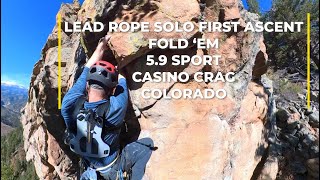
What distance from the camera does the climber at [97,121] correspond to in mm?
3874

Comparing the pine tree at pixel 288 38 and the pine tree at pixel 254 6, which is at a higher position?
the pine tree at pixel 254 6

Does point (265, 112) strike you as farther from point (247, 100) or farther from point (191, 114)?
point (191, 114)

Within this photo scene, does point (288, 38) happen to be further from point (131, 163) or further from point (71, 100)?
point (71, 100)

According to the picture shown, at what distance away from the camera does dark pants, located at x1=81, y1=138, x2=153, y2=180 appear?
13.0 ft

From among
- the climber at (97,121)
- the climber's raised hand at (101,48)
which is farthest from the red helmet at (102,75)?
the climber's raised hand at (101,48)

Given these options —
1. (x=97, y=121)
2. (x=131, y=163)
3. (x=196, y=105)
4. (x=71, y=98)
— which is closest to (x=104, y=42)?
(x=71, y=98)

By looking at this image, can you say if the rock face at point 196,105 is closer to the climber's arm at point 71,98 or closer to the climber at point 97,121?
the climber at point 97,121

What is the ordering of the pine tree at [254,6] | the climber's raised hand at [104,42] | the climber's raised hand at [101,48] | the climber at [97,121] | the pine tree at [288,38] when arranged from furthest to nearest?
the pine tree at [254,6], the pine tree at [288,38], the climber's raised hand at [104,42], the climber's raised hand at [101,48], the climber at [97,121]

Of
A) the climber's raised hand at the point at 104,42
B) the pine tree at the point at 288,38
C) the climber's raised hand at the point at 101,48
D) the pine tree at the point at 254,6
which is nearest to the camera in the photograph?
the climber's raised hand at the point at 101,48

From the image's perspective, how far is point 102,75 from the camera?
3.94 m

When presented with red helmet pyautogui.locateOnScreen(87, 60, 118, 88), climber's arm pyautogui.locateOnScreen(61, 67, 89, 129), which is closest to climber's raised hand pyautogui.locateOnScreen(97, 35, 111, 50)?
red helmet pyautogui.locateOnScreen(87, 60, 118, 88)

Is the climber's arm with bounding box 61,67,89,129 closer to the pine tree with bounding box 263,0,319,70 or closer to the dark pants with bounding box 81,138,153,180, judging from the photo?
the dark pants with bounding box 81,138,153,180

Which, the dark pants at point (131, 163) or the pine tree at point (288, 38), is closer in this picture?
the dark pants at point (131, 163)

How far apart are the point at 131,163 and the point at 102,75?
116 cm
